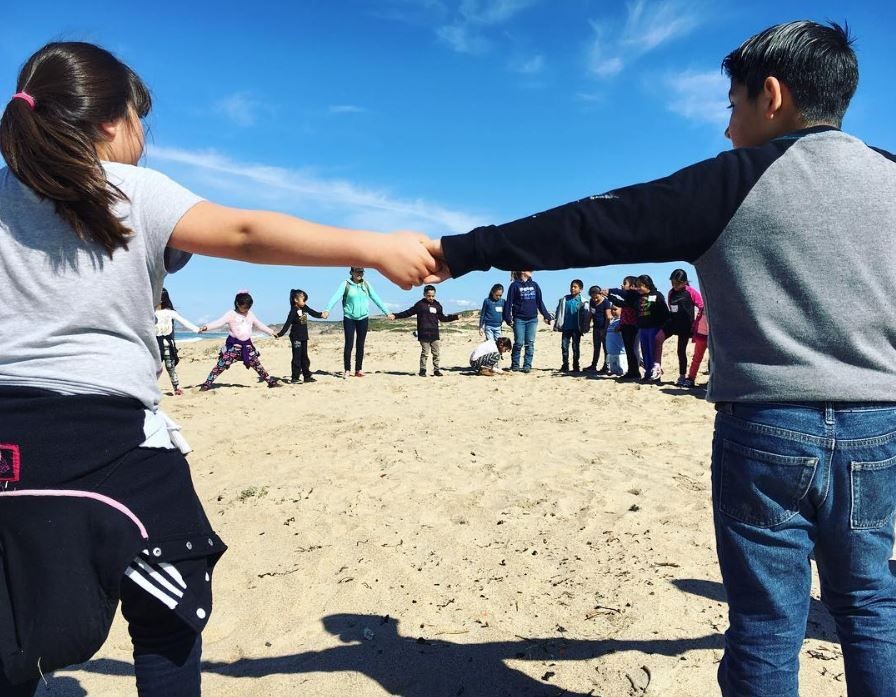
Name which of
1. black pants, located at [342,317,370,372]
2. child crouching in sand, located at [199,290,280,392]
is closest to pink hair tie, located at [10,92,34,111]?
child crouching in sand, located at [199,290,280,392]

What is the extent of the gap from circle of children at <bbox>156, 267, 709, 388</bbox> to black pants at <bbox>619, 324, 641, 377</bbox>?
0.02 m

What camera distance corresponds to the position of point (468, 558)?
3662 mm

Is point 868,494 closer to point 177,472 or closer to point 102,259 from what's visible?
point 177,472

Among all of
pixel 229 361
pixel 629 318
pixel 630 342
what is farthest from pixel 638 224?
pixel 229 361

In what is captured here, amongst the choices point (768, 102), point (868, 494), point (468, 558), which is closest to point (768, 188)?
point (768, 102)

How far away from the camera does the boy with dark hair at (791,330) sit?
1479 millimetres

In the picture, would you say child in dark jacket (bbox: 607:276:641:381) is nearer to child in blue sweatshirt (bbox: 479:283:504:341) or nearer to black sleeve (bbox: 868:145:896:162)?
child in blue sweatshirt (bbox: 479:283:504:341)

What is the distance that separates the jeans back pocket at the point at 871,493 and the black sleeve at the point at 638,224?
0.65 m

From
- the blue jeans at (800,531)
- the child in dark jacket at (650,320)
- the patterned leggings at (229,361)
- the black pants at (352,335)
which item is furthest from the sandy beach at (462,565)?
the black pants at (352,335)

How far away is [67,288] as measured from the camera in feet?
4.45

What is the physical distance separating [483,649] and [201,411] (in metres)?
6.97

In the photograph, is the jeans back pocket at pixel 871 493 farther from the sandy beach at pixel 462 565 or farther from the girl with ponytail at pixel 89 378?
the girl with ponytail at pixel 89 378

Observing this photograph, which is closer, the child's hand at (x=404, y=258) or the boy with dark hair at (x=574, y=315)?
the child's hand at (x=404, y=258)

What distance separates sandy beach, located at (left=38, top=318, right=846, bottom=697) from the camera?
105 inches
